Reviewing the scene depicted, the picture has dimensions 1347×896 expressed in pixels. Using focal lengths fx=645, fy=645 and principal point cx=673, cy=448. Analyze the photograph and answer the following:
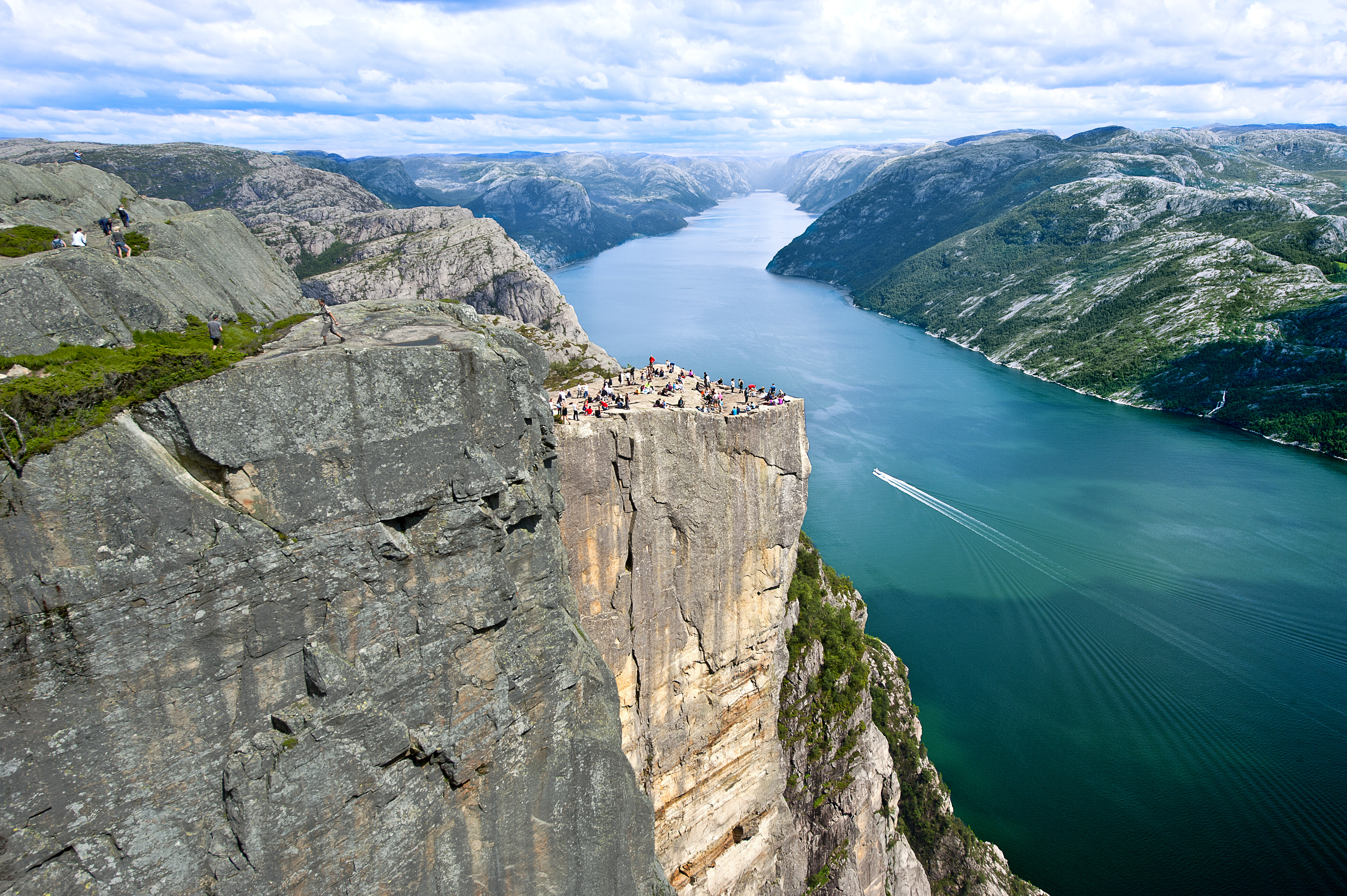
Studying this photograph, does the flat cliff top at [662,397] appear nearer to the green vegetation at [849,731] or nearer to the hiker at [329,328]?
the hiker at [329,328]

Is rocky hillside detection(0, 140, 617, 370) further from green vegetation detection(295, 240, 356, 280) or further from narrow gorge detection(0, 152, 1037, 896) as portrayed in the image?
narrow gorge detection(0, 152, 1037, 896)

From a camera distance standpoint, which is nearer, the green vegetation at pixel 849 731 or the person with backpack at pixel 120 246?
the person with backpack at pixel 120 246

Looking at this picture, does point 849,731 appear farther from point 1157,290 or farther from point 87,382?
point 1157,290

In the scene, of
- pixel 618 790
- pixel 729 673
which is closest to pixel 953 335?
pixel 729 673

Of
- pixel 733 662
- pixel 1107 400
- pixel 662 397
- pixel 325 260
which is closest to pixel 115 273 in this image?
pixel 662 397

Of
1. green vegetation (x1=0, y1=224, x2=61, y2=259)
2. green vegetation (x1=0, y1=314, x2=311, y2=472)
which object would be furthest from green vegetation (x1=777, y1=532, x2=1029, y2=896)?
green vegetation (x1=0, y1=224, x2=61, y2=259)

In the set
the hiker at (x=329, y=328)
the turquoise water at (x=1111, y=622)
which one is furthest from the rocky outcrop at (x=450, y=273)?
the hiker at (x=329, y=328)
